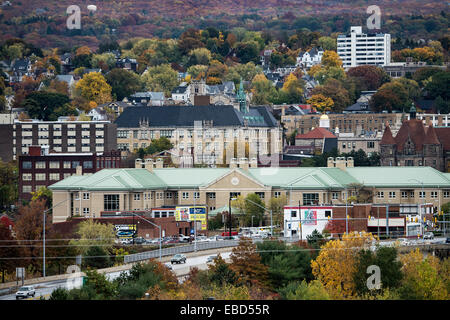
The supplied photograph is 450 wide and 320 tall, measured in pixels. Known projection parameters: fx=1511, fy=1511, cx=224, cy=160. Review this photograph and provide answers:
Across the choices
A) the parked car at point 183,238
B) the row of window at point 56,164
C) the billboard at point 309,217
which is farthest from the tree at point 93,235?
the row of window at point 56,164

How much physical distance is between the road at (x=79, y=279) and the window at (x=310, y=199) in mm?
35402

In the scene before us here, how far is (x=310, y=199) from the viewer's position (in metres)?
144

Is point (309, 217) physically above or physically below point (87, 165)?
below

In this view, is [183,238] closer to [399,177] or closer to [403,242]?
[403,242]

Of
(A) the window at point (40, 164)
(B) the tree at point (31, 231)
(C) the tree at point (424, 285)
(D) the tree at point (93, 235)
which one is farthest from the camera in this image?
(A) the window at point (40, 164)

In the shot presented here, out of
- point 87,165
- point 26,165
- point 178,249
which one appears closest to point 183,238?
point 178,249

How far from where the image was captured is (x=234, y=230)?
133500mm

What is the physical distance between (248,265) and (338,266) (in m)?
6.18

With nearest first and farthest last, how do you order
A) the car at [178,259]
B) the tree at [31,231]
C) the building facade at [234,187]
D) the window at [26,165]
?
the car at [178,259]
the tree at [31,231]
the building facade at [234,187]
the window at [26,165]

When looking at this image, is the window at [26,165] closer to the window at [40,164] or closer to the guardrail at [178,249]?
the window at [40,164]

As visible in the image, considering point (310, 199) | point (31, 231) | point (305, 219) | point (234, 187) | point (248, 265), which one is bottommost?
point (248, 265)

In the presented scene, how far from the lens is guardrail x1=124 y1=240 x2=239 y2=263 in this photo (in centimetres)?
10570

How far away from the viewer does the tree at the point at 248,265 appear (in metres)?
96.2
